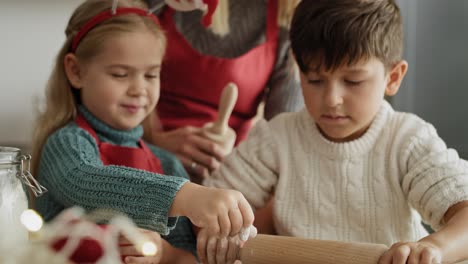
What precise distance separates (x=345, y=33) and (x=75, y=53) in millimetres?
→ 434

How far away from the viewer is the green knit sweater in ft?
2.53

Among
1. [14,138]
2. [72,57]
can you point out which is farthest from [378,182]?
[14,138]

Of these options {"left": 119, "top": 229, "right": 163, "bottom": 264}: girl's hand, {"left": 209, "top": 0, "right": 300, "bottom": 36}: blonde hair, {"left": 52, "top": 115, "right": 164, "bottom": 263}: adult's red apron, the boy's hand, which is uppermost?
{"left": 209, "top": 0, "right": 300, "bottom": 36}: blonde hair

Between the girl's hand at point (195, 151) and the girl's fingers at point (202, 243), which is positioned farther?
the girl's hand at point (195, 151)

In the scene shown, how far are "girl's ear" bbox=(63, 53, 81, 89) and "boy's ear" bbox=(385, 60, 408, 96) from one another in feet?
1.62

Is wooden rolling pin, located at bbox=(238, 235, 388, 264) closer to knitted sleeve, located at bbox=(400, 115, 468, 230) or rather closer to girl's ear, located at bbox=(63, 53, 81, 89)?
knitted sleeve, located at bbox=(400, 115, 468, 230)

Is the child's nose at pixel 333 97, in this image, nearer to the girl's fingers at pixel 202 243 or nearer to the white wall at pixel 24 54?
the girl's fingers at pixel 202 243

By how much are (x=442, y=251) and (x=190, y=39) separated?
73cm

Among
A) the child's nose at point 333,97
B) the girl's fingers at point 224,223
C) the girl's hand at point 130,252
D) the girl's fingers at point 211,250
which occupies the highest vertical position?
the child's nose at point 333,97

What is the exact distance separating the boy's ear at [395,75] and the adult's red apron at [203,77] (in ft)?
1.23

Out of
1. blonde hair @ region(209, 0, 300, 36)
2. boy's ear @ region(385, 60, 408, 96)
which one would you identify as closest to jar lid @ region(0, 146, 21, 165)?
boy's ear @ region(385, 60, 408, 96)

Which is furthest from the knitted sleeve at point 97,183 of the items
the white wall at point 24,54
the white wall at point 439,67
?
the white wall at point 439,67

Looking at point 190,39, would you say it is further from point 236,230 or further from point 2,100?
point 236,230

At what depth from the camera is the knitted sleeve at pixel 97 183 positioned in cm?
77
